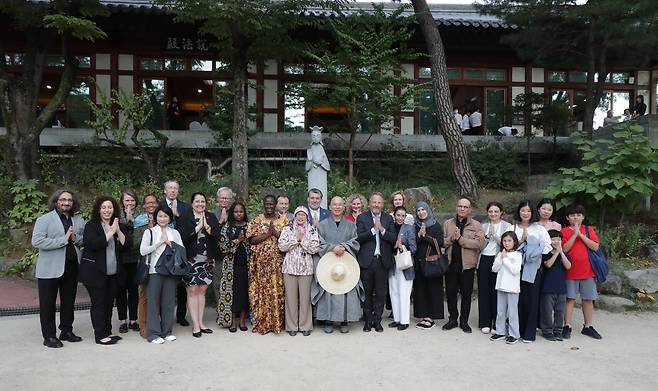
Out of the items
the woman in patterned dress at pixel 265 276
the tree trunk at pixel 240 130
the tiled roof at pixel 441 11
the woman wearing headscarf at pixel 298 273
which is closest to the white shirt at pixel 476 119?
the tiled roof at pixel 441 11

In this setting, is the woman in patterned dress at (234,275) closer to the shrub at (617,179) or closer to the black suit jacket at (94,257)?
the black suit jacket at (94,257)

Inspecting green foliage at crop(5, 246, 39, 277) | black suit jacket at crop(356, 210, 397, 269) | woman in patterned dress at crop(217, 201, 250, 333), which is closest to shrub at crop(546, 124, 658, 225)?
black suit jacket at crop(356, 210, 397, 269)

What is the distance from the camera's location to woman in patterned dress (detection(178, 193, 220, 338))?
534 cm

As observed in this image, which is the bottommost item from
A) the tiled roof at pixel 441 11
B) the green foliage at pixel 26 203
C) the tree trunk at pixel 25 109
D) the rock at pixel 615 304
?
the rock at pixel 615 304

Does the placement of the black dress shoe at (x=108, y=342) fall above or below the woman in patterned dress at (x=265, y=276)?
below

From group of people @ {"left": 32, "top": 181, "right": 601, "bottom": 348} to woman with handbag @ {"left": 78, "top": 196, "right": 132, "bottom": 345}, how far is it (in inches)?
0.5

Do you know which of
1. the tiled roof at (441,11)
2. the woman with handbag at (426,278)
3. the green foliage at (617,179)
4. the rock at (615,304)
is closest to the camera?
the woman with handbag at (426,278)

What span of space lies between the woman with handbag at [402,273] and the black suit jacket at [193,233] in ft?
7.04

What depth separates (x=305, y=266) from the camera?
216 inches

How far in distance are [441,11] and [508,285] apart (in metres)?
14.4

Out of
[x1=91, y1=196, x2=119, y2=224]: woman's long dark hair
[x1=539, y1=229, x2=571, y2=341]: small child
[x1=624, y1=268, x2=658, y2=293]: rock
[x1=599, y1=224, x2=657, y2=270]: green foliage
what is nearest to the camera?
[x1=91, y1=196, x2=119, y2=224]: woman's long dark hair

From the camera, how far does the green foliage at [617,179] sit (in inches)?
288

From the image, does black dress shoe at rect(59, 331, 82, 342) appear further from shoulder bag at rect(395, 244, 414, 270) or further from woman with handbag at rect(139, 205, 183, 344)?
shoulder bag at rect(395, 244, 414, 270)

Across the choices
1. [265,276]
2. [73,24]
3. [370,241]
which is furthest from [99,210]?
[73,24]
